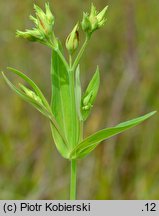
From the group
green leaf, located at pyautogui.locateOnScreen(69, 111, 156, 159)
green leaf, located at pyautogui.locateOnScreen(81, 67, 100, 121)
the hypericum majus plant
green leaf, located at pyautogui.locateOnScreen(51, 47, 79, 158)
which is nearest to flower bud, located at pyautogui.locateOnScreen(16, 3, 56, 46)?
the hypericum majus plant

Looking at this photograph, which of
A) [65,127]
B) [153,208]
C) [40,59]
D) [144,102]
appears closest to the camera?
[65,127]

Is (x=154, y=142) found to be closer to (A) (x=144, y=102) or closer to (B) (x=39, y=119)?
(A) (x=144, y=102)

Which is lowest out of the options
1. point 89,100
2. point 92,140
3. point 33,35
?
point 92,140

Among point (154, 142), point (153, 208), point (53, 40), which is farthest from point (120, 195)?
point (53, 40)

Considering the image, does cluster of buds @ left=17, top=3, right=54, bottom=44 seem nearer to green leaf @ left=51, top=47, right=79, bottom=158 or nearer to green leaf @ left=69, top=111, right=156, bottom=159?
green leaf @ left=51, top=47, right=79, bottom=158

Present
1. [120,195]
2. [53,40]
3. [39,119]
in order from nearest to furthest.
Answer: [53,40] → [120,195] → [39,119]

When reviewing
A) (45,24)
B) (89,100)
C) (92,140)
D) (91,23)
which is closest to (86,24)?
(91,23)

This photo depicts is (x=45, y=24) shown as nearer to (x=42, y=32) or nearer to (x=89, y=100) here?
(x=42, y=32)

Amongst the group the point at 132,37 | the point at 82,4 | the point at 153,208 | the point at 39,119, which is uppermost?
the point at 82,4

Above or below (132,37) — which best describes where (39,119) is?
below
